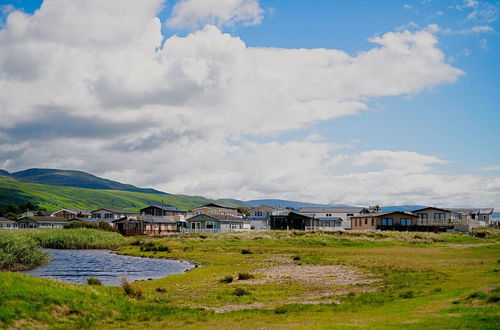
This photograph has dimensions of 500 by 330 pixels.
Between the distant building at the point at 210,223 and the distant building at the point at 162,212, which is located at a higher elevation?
the distant building at the point at 162,212

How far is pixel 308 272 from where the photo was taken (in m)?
44.2

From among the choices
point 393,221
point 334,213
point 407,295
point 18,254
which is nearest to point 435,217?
point 393,221

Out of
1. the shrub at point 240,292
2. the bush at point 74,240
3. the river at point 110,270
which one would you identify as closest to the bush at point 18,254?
the river at point 110,270

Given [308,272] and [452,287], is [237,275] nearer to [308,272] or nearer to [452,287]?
[308,272]

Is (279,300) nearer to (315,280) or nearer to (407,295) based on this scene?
(407,295)

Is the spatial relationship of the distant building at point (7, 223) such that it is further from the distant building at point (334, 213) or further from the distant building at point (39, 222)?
the distant building at point (334, 213)

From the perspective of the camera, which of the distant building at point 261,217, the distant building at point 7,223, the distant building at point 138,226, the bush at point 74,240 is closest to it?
the bush at point 74,240

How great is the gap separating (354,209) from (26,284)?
154 m

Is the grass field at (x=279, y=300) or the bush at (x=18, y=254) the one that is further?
the bush at (x=18, y=254)

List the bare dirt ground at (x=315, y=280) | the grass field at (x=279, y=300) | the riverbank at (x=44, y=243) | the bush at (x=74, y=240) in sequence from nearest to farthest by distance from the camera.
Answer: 1. the grass field at (x=279, y=300)
2. the bare dirt ground at (x=315, y=280)
3. the riverbank at (x=44, y=243)
4. the bush at (x=74, y=240)

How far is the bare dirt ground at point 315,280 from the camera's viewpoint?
1102 inches

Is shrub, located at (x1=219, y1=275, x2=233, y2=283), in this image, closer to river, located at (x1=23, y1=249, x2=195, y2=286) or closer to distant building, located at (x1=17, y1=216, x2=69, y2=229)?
river, located at (x1=23, y1=249, x2=195, y2=286)

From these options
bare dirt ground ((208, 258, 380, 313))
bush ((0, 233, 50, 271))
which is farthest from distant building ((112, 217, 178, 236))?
bare dirt ground ((208, 258, 380, 313))

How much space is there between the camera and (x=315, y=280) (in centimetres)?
3825
